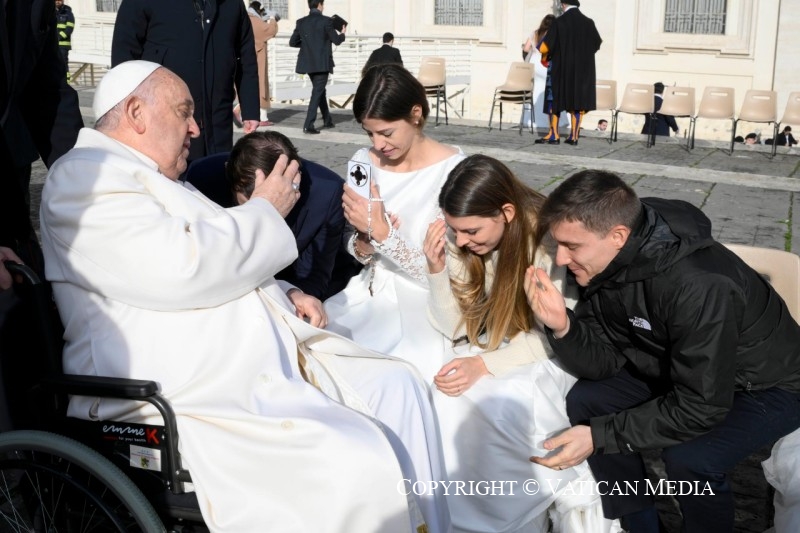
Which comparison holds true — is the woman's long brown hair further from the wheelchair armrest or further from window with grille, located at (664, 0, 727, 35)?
window with grille, located at (664, 0, 727, 35)

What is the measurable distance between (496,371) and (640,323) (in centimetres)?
54

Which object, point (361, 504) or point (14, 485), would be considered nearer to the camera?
point (361, 504)

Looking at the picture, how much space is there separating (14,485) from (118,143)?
3.58 ft

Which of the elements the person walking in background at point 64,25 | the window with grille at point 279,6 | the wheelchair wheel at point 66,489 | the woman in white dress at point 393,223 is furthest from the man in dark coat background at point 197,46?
the window with grille at point 279,6

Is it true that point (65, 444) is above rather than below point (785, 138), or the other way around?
above

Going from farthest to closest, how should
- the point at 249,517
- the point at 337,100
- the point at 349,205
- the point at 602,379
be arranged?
the point at 337,100 < the point at 349,205 < the point at 602,379 < the point at 249,517

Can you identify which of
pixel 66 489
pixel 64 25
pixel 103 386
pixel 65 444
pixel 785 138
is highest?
pixel 64 25

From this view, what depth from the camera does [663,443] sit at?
2.81 meters

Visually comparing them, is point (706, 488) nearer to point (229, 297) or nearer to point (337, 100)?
point (229, 297)

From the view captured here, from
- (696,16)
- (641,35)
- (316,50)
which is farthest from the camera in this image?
(641,35)

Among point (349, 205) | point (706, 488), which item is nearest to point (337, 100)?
point (349, 205)

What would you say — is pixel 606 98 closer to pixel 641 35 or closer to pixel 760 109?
pixel 760 109

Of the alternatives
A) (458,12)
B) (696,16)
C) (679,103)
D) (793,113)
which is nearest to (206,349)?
(679,103)

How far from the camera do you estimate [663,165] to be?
11.2 meters
